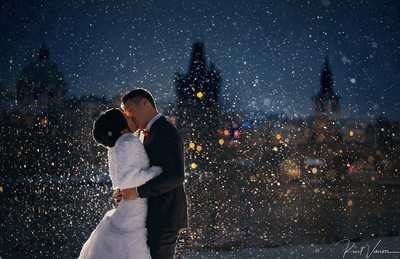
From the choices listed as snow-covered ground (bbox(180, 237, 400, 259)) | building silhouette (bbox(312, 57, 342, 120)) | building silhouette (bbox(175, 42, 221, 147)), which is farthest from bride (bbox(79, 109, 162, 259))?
building silhouette (bbox(312, 57, 342, 120))

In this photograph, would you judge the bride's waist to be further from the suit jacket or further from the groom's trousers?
the groom's trousers

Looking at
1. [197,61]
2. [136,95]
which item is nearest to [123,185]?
[136,95]

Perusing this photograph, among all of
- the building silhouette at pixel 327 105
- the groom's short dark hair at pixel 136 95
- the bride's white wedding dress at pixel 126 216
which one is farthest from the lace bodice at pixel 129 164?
the building silhouette at pixel 327 105

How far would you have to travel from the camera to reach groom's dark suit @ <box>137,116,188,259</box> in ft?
7.34

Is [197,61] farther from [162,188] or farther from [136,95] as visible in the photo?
[162,188]

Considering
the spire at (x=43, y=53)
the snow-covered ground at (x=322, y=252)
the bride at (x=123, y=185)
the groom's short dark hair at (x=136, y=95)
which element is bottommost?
the snow-covered ground at (x=322, y=252)

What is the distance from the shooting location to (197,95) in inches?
2518

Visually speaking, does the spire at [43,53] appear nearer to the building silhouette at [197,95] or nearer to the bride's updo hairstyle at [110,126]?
the building silhouette at [197,95]

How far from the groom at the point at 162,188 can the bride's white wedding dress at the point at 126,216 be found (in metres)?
0.05

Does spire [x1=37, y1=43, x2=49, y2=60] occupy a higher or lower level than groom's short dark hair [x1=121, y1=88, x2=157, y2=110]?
higher

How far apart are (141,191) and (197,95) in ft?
204

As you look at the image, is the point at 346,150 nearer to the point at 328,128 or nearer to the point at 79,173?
the point at 328,128

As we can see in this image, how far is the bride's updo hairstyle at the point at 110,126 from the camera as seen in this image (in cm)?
224

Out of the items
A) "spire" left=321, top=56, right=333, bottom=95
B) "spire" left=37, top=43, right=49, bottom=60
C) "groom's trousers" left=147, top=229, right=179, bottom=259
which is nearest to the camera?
"groom's trousers" left=147, top=229, right=179, bottom=259
